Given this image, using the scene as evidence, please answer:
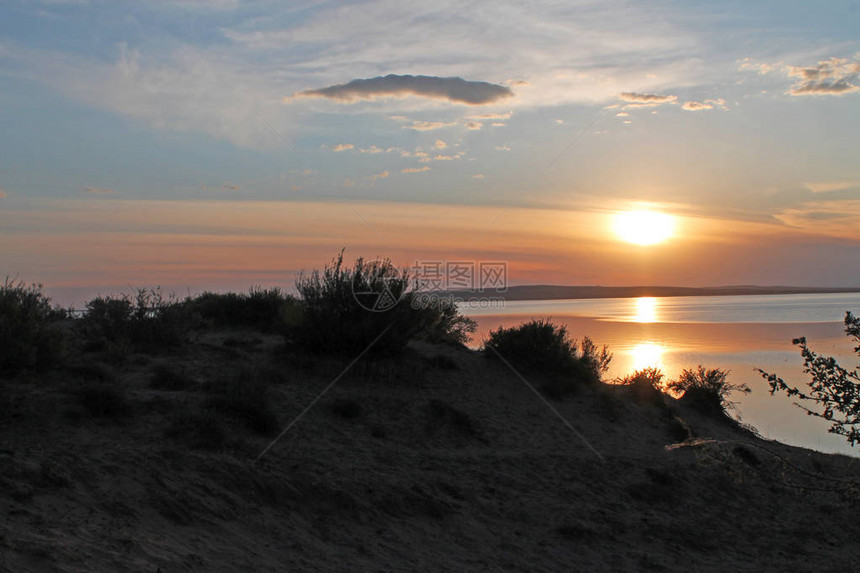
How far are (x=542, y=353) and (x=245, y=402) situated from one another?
7.58m

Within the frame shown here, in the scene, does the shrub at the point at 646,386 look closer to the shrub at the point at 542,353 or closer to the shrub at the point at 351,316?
the shrub at the point at 542,353

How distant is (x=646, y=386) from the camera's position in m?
16.4

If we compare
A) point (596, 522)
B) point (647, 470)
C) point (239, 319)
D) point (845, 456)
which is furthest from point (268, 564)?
point (845, 456)

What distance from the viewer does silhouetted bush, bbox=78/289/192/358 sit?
1306 centimetres

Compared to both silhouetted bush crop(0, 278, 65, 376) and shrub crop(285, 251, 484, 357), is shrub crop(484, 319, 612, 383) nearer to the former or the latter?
shrub crop(285, 251, 484, 357)

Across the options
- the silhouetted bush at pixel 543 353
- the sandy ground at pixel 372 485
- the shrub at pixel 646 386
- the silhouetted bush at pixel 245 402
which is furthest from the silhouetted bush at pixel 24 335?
the shrub at pixel 646 386

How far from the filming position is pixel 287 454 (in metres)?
9.05

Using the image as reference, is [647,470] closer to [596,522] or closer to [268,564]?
[596,522]

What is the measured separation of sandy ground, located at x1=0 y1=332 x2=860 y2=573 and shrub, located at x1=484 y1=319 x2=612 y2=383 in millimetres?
1691

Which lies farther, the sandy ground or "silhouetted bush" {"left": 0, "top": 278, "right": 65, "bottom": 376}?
"silhouetted bush" {"left": 0, "top": 278, "right": 65, "bottom": 376}

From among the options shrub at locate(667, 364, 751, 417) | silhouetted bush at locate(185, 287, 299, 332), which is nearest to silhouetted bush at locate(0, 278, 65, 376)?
silhouetted bush at locate(185, 287, 299, 332)

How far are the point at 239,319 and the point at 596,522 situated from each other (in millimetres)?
10724

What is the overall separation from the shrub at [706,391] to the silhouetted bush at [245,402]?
11.4m

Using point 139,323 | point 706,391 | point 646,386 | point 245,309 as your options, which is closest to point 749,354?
point 706,391
